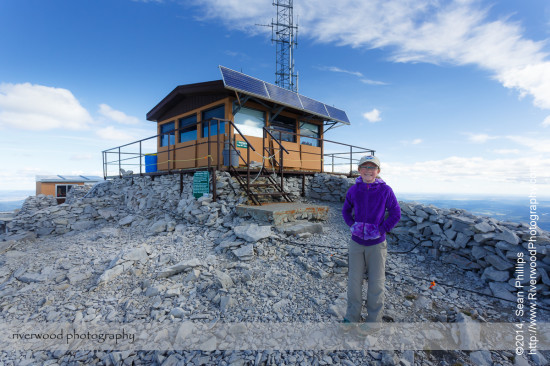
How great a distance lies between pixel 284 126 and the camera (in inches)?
456

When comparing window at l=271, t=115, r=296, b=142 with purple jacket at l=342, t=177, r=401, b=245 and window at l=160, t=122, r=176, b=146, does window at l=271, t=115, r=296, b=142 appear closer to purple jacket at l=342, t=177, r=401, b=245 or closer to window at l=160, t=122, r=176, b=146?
window at l=160, t=122, r=176, b=146

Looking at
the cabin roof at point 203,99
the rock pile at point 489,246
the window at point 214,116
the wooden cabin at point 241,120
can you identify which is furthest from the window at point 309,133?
the rock pile at point 489,246

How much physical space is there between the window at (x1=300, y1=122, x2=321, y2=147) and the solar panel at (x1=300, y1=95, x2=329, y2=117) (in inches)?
39.9

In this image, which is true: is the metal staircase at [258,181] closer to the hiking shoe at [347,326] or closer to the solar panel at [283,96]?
the solar panel at [283,96]

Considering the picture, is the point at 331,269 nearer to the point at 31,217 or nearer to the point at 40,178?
the point at 31,217

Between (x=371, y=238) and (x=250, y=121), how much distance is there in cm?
840

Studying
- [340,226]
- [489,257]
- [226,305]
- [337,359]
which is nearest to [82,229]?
[226,305]

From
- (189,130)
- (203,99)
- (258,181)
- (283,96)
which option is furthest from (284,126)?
(189,130)

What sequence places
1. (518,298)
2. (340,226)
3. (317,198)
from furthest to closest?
(317,198) < (340,226) < (518,298)

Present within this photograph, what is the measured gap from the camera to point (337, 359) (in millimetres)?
2572

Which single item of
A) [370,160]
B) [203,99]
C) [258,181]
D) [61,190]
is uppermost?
[203,99]

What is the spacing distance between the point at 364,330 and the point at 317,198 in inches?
308

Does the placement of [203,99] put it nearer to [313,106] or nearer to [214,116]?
[214,116]

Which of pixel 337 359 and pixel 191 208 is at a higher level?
pixel 191 208
